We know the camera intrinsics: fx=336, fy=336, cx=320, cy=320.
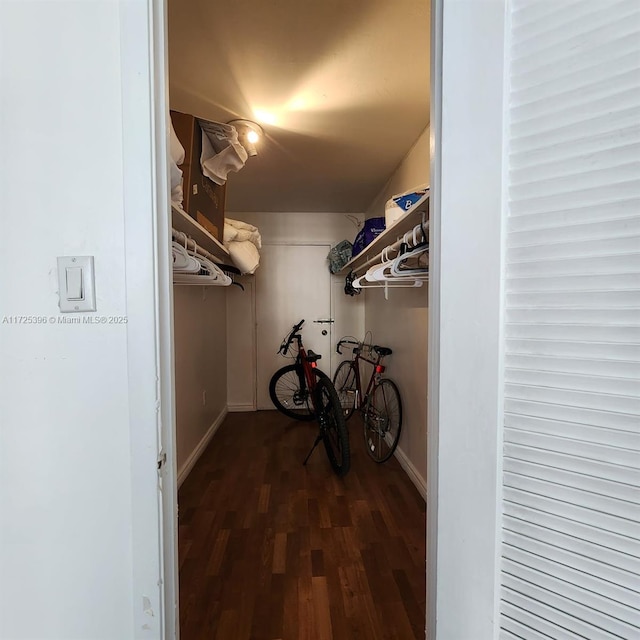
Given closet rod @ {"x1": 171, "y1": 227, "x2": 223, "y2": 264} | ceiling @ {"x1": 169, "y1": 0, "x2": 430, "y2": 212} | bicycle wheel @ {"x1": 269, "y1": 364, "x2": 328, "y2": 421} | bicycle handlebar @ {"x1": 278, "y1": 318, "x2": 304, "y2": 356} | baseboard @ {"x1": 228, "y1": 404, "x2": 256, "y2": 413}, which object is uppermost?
ceiling @ {"x1": 169, "y1": 0, "x2": 430, "y2": 212}

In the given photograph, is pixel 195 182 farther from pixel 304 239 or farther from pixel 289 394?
pixel 289 394

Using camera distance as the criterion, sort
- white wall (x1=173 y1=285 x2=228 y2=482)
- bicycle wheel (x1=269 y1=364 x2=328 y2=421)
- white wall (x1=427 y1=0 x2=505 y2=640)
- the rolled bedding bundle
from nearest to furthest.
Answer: white wall (x1=427 y1=0 x2=505 y2=640)
white wall (x1=173 y1=285 x2=228 y2=482)
the rolled bedding bundle
bicycle wheel (x1=269 y1=364 x2=328 y2=421)

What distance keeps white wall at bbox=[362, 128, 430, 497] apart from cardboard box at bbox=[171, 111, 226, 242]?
1.35 meters

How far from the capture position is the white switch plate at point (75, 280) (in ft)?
2.26

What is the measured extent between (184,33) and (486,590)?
2.11 metres

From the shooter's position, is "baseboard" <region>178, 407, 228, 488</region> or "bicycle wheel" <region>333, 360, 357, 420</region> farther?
"bicycle wheel" <region>333, 360, 357, 420</region>

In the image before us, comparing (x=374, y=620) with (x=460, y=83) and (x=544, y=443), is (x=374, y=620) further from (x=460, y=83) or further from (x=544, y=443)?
(x=460, y=83)

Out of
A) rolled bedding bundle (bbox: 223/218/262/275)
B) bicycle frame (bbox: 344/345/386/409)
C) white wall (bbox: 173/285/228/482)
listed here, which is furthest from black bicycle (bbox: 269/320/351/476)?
rolled bedding bundle (bbox: 223/218/262/275)

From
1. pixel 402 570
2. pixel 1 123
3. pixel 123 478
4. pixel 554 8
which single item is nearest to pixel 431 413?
pixel 123 478

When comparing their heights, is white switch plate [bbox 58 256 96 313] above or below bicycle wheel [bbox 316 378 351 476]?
above

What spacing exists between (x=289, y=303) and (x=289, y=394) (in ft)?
3.67

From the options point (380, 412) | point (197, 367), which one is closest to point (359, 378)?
point (380, 412)

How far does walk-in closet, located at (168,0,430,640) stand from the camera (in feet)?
4.57

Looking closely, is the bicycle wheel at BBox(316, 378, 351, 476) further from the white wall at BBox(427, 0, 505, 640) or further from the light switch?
the light switch
